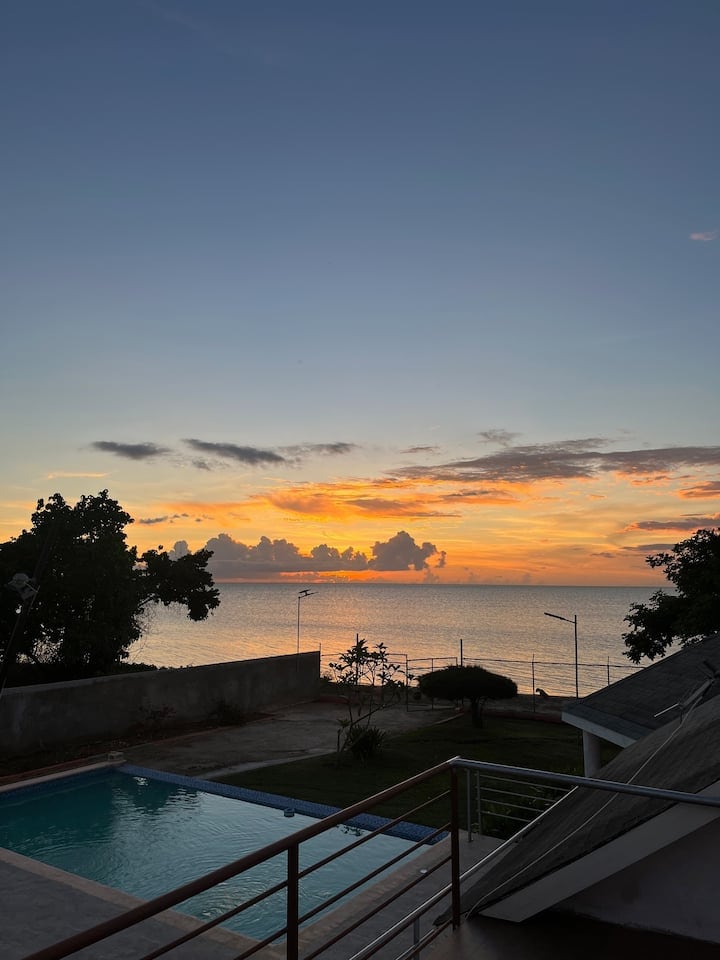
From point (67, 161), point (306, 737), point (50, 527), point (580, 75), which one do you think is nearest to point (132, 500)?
point (50, 527)

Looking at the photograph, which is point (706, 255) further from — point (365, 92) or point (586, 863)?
point (586, 863)

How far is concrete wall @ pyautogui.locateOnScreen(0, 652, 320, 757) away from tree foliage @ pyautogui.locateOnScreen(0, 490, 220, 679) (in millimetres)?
3820

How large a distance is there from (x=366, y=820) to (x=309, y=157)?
14.2m

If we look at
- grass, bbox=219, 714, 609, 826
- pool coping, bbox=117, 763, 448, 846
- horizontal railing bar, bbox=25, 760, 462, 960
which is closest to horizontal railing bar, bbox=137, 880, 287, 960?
horizontal railing bar, bbox=25, 760, 462, 960

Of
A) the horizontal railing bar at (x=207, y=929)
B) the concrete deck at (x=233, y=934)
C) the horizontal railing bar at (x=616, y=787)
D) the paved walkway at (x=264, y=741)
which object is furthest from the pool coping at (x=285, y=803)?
the horizontal railing bar at (x=207, y=929)

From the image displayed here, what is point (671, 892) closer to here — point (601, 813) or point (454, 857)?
point (601, 813)

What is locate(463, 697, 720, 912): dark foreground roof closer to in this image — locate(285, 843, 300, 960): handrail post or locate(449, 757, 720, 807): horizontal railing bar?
locate(449, 757, 720, 807): horizontal railing bar

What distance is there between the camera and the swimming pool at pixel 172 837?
11289mm

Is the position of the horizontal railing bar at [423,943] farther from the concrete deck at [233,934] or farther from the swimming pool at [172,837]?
the swimming pool at [172,837]

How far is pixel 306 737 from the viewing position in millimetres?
22109

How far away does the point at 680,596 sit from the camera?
24.7m

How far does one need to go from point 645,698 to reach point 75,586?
20382mm

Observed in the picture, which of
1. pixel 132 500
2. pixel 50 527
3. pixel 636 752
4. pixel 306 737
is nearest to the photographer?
pixel 636 752

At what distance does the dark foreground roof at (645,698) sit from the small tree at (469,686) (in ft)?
32.5
